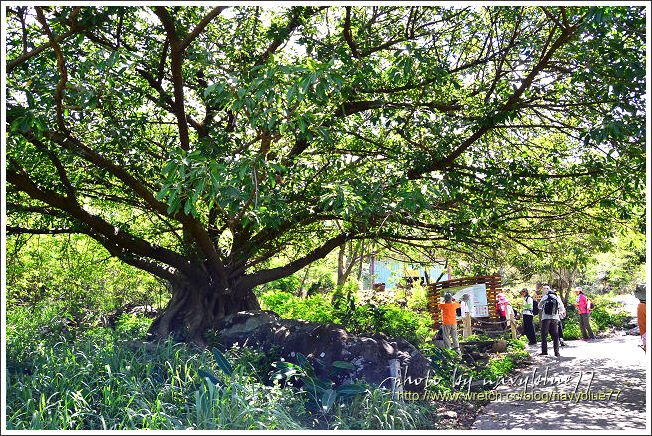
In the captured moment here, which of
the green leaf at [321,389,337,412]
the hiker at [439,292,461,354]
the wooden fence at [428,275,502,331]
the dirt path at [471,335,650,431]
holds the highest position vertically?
the wooden fence at [428,275,502,331]

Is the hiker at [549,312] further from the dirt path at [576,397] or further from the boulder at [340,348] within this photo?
the boulder at [340,348]

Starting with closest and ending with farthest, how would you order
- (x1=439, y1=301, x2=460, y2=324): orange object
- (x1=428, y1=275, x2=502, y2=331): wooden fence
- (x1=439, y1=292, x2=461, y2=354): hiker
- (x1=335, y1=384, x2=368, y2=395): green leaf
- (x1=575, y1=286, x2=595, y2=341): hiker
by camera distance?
(x1=335, y1=384, x2=368, y2=395): green leaf < (x1=439, y1=292, x2=461, y2=354): hiker < (x1=439, y1=301, x2=460, y2=324): orange object < (x1=428, y1=275, x2=502, y2=331): wooden fence < (x1=575, y1=286, x2=595, y2=341): hiker

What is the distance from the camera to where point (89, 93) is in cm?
550

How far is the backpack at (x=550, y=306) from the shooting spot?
11.1 meters

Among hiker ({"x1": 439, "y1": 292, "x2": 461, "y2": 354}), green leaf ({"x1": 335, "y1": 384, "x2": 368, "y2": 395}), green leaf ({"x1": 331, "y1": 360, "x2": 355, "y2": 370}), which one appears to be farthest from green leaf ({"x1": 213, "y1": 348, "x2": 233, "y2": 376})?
hiker ({"x1": 439, "y1": 292, "x2": 461, "y2": 354})

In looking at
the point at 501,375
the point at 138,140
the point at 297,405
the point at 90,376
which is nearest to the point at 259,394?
the point at 297,405

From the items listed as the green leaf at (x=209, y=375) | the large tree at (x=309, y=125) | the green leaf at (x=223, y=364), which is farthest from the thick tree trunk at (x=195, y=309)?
the green leaf at (x=209, y=375)

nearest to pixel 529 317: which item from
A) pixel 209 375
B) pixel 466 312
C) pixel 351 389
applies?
pixel 466 312

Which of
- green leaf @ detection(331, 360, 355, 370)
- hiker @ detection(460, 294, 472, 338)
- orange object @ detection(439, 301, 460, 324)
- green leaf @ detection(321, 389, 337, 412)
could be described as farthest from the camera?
hiker @ detection(460, 294, 472, 338)

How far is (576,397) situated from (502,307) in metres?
8.14

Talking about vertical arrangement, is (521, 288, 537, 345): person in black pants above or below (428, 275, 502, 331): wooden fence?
below

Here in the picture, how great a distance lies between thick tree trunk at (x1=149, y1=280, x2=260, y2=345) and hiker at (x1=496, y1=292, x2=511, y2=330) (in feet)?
24.3

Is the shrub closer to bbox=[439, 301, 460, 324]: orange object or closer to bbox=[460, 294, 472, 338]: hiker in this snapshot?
bbox=[439, 301, 460, 324]: orange object

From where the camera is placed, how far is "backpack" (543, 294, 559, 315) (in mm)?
11109
